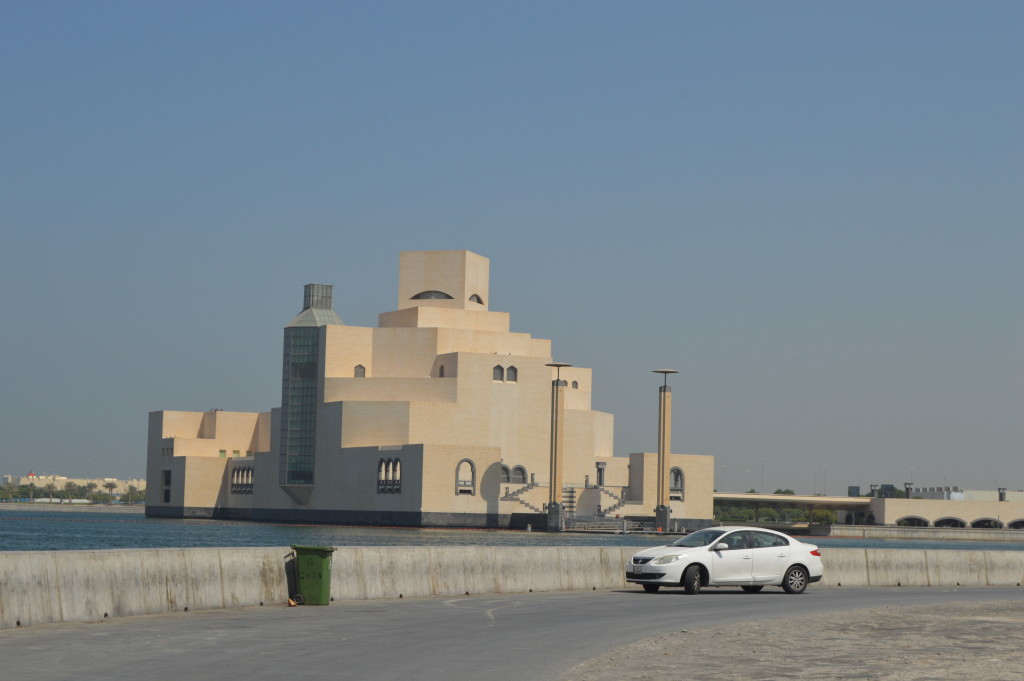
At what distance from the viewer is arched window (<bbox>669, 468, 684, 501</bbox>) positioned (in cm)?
13275

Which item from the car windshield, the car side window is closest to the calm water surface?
the car windshield

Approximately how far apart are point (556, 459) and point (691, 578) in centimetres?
9231

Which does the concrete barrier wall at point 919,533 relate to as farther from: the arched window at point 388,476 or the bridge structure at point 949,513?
the arched window at point 388,476

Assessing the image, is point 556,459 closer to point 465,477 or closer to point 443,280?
point 465,477

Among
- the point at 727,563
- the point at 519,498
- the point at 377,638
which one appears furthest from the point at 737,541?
the point at 519,498

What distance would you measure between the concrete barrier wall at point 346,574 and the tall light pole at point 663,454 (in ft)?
281

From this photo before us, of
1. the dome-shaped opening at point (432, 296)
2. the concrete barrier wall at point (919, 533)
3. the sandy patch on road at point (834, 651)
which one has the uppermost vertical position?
the dome-shaped opening at point (432, 296)

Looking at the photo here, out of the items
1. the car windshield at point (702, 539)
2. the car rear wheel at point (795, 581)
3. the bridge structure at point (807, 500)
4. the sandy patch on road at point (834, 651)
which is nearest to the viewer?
the sandy patch on road at point (834, 651)

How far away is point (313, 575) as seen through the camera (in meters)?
25.3

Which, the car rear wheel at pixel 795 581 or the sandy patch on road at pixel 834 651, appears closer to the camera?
the sandy patch on road at pixel 834 651

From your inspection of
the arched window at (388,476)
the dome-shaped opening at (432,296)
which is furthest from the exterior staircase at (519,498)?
the dome-shaped opening at (432,296)

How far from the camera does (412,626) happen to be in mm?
21969

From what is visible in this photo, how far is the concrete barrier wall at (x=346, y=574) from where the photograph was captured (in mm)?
20844

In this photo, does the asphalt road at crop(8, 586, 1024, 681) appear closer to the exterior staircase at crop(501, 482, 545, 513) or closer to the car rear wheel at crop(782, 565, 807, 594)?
the car rear wheel at crop(782, 565, 807, 594)
